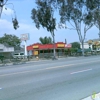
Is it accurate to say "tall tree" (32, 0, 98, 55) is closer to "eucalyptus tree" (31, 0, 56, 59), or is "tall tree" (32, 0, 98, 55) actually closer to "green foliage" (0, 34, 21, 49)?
"eucalyptus tree" (31, 0, 56, 59)

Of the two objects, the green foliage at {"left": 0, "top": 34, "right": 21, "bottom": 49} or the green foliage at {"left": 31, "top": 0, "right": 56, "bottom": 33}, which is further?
the green foliage at {"left": 0, "top": 34, "right": 21, "bottom": 49}

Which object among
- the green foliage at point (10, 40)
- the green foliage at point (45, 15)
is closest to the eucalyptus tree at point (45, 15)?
the green foliage at point (45, 15)

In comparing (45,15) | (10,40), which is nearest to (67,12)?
(45,15)

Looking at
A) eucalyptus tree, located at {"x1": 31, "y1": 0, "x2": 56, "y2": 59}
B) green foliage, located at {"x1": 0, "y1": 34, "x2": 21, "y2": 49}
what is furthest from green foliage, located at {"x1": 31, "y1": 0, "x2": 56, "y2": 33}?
green foliage, located at {"x1": 0, "y1": 34, "x2": 21, "y2": 49}

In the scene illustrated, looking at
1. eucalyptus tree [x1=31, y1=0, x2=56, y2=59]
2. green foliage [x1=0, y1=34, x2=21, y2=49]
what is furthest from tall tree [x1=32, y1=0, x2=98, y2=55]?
green foliage [x1=0, y1=34, x2=21, y2=49]

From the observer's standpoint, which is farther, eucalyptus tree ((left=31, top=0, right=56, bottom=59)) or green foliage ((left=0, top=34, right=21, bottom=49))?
green foliage ((left=0, top=34, right=21, bottom=49))

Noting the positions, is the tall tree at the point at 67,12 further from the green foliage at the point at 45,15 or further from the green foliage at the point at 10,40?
the green foliage at the point at 10,40

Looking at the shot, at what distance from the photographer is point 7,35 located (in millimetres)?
108188

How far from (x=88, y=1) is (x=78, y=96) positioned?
40.6m

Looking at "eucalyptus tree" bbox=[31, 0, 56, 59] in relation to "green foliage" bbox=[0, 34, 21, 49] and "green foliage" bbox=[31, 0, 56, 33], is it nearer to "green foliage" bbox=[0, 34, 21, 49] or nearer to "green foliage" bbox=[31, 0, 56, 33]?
"green foliage" bbox=[31, 0, 56, 33]

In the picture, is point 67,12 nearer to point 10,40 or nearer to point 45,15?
point 45,15

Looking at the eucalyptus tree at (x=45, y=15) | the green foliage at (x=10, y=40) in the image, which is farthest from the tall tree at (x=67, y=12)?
the green foliage at (x=10, y=40)

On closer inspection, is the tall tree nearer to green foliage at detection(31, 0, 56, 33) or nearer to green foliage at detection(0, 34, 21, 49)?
green foliage at detection(31, 0, 56, 33)

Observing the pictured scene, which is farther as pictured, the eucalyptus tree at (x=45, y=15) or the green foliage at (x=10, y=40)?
the green foliage at (x=10, y=40)
